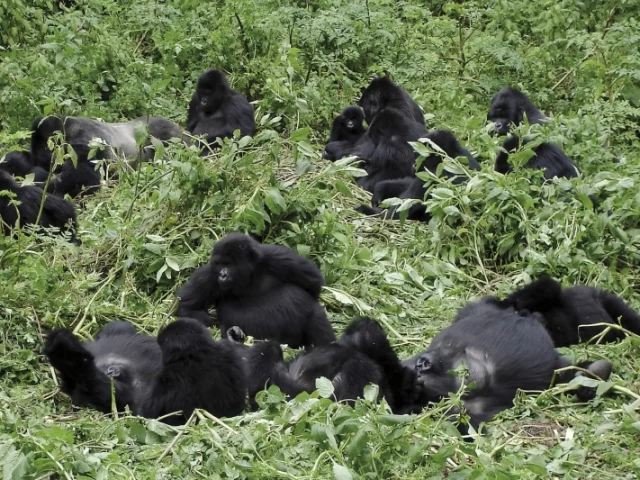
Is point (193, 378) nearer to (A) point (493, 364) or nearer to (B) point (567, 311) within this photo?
(A) point (493, 364)

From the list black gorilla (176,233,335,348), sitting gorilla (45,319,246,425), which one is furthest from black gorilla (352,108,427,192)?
sitting gorilla (45,319,246,425)

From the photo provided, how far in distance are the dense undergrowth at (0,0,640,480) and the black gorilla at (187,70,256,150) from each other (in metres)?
0.31

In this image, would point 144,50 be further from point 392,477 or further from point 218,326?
point 392,477

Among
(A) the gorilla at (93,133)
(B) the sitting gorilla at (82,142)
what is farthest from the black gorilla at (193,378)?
(A) the gorilla at (93,133)

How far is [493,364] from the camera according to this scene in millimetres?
5164

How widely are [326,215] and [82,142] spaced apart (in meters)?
3.44

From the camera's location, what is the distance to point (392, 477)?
4.02m

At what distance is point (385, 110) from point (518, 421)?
4.80 m

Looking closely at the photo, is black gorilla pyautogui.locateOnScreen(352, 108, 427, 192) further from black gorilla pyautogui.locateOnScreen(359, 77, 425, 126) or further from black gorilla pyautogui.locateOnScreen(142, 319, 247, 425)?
black gorilla pyautogui.locateOnScreen(142, 319, 247, 425)

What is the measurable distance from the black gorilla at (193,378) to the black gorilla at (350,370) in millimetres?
209

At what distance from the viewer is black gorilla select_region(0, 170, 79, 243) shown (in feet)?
25.0

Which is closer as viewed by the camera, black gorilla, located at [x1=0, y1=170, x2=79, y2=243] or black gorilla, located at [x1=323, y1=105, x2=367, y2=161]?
black gorilla, located at [x1=0, y1=170, x2=79, y2=243]

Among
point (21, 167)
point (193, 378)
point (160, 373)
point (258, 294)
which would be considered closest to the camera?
point (193, 378)

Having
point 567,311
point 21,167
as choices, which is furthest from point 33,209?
point 567,311
